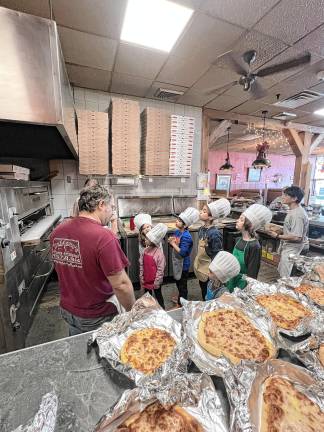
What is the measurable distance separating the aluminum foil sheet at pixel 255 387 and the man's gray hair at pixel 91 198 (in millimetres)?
1066

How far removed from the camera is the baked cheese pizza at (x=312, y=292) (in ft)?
4.17

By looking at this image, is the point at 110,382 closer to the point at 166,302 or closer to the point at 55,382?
the point at 55,382

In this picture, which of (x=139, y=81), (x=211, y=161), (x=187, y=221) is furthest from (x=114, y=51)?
(x=211, y=161)

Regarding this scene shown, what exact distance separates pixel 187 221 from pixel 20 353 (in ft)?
6.04

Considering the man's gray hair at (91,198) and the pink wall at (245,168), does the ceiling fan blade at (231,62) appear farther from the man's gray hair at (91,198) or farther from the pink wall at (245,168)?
the pink wall at (245,168)

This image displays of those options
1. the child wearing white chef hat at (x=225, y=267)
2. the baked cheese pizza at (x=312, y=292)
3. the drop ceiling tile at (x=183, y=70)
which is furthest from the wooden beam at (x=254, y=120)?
the baked cheese pizza at (x=312, y=292)

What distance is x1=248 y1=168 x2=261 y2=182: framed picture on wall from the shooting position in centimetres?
1104

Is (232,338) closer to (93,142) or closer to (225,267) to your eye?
(225,267)

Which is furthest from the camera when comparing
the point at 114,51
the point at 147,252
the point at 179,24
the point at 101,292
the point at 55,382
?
the point at 114,51

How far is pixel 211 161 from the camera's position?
10078 mm

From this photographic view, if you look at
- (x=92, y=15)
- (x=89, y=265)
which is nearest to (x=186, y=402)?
(x=89, y=265)

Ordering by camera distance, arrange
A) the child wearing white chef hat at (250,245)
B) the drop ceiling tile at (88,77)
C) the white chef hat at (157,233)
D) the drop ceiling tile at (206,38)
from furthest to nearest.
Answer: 1. the drop ceiling tile at (88,77)
2. the white chef hat at (157,233)
3. the drop ceiling tile at (206,38)
4. the child wearing white chef hat at (250,245)

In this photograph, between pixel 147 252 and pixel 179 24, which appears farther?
pixel 147 252

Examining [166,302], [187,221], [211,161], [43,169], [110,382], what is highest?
[211,161]
